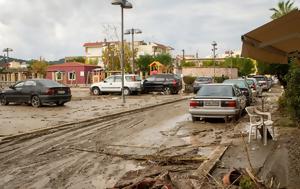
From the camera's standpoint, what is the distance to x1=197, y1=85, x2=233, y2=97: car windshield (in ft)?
53.9

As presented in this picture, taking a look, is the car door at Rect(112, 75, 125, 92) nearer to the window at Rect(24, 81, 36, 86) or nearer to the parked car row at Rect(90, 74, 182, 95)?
the parked car row at Rect(90, 74, 182, 95)

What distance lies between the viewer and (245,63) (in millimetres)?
93000

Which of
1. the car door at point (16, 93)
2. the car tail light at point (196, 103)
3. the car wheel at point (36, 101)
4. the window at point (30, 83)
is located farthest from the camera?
the car door at point (16, 93)

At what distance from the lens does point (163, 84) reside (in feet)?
125

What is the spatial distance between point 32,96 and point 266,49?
1851 cm

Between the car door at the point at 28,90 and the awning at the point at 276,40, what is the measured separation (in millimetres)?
17676

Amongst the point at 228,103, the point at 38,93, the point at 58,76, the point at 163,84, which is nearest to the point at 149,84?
the point at 163,84

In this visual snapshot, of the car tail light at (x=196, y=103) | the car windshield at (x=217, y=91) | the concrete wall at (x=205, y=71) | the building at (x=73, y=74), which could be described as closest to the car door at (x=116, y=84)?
the car windshield at (x=217, y=91)

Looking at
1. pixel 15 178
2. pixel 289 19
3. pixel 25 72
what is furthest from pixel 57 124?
pixel 25 72

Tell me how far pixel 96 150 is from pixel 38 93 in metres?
13.8

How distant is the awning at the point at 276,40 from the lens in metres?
5.66

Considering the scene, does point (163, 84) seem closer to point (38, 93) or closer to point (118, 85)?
point (118, 85)

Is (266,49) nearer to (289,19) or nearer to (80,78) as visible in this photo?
(289,19)

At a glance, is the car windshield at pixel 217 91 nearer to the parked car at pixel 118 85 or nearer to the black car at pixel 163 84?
the parked car at pixel 118 85
